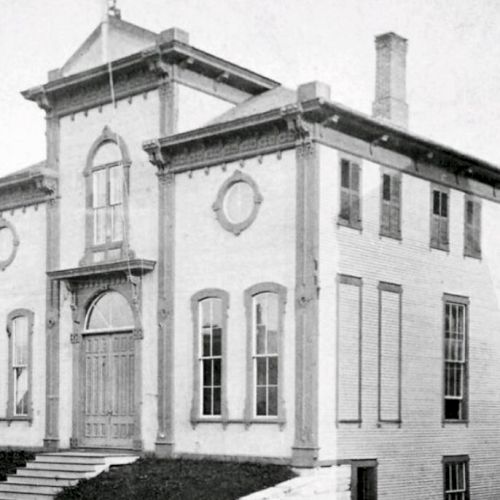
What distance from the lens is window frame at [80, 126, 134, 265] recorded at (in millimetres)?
25844

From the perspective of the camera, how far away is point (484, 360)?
1080 inches

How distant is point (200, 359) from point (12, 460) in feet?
20.2

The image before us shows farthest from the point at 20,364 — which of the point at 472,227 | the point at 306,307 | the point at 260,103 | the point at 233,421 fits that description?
the point at 472,227

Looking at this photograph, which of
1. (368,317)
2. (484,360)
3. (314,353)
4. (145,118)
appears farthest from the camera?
(484,360)

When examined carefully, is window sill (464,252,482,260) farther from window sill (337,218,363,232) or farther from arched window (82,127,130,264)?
arched window (82,127,130,264)

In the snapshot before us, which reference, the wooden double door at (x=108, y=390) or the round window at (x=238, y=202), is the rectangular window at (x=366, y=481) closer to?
the wooden double door at (x=108, y=390)

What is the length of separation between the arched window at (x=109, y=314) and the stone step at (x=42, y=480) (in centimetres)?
387

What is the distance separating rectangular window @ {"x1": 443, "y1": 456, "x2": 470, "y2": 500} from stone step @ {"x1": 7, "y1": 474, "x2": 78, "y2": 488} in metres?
8.53

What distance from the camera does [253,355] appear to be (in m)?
22.8

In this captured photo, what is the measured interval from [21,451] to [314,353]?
31.7 ft

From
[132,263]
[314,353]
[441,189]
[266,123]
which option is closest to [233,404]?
[314,353]

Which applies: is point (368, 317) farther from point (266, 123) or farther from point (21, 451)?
point (21, 451)

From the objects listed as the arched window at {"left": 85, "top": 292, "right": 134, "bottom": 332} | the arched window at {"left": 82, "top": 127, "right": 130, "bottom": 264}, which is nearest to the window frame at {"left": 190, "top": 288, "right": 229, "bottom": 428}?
the arched window at {"left": 85, "top": 292, "right": 134, "bottom": 332}

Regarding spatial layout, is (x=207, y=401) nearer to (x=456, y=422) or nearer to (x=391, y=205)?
(x=391, y=205)
